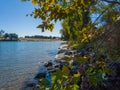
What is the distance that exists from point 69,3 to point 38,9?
2.34ft

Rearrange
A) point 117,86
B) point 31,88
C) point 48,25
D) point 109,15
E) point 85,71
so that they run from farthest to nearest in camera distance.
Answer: point 31,88
point 117,86
point 109,15
point 48,25
point 85,71

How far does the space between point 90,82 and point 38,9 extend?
1658mm

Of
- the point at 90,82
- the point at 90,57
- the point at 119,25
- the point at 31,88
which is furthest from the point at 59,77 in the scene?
the point at 31,88

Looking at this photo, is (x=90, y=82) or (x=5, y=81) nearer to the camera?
(x=90, y=82)

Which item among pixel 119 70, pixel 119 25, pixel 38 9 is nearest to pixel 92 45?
pixel 119 25

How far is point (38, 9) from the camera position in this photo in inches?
146

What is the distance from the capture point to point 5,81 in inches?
1029

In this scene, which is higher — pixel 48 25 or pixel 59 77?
pixel 48 25

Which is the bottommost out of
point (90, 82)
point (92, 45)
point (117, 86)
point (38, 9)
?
point (117, 86)

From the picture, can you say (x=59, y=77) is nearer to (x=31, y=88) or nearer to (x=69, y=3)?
(x=69, y=3)

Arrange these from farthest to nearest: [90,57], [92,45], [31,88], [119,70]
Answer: [31,88], [119,70], [92,45], [90,57]

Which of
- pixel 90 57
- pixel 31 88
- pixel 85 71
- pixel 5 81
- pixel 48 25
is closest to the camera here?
pixel 85 71

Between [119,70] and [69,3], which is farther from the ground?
[69,3]

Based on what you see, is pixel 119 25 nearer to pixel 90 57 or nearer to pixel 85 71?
pixel 90 57
